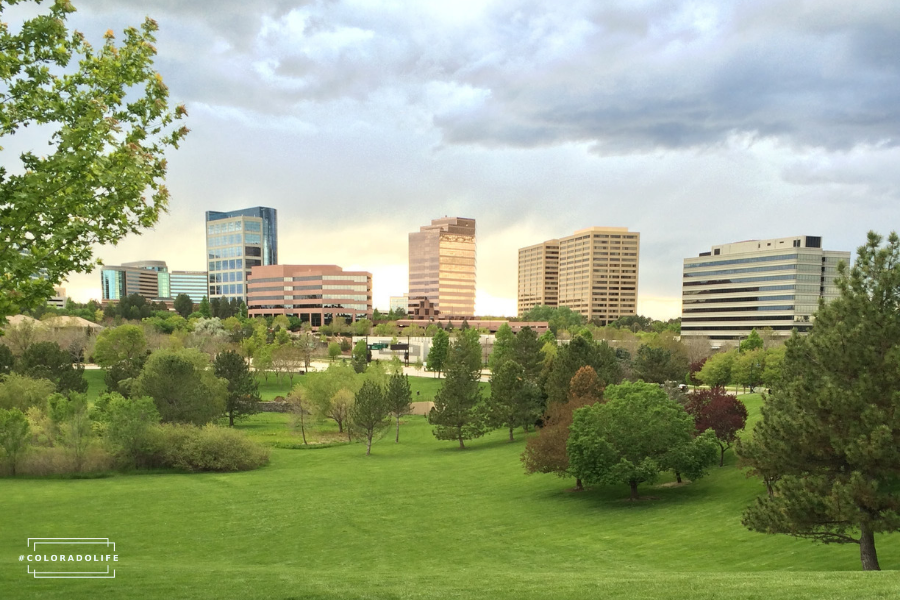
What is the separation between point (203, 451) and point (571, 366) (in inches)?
1389

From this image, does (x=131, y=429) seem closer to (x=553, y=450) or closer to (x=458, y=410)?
(x=458, y=410)

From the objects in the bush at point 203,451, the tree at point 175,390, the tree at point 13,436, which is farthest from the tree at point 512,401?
the tree at point 13,436

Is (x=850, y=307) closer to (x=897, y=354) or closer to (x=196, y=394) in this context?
(x=897, y=354)

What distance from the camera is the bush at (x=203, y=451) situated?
52.7m

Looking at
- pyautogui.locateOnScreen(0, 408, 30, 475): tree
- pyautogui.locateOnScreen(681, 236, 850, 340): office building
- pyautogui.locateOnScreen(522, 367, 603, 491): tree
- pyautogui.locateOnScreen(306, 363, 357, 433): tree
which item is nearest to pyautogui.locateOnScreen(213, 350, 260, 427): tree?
pyautogui.locateOnScreen(306, 363, 357, 433): tree

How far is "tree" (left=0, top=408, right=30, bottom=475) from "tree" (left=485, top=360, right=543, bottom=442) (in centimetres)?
4146

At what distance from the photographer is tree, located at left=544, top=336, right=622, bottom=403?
59438mm

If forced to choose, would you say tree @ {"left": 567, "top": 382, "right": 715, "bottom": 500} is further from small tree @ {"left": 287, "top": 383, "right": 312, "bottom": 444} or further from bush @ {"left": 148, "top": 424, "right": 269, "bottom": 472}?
small tree @ {"left": 287, "top": 383, "right": 312, "bottom": 444}

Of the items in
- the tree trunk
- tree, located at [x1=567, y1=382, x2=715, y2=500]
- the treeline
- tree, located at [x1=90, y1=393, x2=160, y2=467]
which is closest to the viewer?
the tree trunk

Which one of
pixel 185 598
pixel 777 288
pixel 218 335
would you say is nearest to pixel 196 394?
pixel 185 598

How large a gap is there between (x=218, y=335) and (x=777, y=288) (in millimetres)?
141250

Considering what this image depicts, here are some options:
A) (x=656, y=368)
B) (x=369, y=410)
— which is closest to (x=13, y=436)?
(x=369, y=410)

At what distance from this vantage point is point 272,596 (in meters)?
A: 15.2

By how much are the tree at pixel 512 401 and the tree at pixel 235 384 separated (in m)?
31.2
